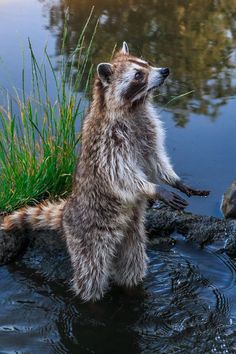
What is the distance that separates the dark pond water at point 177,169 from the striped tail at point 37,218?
29 cm

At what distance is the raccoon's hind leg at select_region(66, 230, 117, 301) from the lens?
3488 millimetres

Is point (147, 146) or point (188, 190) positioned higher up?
point (147, 146)

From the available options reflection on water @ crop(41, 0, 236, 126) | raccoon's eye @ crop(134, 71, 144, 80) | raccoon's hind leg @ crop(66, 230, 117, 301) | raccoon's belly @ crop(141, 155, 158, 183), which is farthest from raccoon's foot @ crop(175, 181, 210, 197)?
reflection on water @ crop(41, 0, 236, 126)

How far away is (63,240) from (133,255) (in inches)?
24.7

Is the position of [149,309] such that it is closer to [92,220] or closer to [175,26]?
[92,220]

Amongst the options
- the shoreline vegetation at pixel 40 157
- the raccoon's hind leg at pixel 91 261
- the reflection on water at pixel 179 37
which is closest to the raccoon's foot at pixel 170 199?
the raccoon's hind leg at pixel 91 261

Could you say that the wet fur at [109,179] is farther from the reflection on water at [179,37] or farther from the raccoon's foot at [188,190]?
the reflection on water at [179,37]

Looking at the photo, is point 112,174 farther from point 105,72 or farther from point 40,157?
point 40,157

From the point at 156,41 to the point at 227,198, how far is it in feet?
11.1

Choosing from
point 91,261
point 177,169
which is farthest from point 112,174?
point 177,169

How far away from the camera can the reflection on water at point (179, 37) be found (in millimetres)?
6285

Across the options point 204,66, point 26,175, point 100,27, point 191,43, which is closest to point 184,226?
point 26,175

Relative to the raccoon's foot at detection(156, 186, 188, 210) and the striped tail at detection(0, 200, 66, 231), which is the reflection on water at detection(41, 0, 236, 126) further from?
the raccoon's foot at detection(156, 186, 188, 210)

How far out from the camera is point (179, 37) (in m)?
7.53
